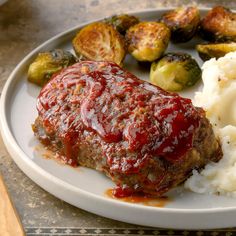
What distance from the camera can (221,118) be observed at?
5.03 m

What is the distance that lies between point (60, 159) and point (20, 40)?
2.32 meters

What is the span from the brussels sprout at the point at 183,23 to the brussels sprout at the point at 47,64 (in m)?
1.05

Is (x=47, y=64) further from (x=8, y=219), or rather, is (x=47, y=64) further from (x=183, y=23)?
(x=8, y=219)

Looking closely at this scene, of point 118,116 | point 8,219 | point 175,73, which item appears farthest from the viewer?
point 175,73

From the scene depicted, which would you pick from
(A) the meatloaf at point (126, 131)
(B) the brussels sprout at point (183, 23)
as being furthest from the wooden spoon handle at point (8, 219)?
(B) the brussels sprout at point (183, 23)

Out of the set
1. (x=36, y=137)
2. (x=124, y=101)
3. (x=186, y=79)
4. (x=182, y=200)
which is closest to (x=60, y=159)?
(x=36, y=137)

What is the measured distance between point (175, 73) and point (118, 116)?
4.19ft

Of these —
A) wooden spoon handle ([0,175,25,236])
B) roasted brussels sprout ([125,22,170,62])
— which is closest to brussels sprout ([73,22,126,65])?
roasted brussels sprout ([125,22,170,62])

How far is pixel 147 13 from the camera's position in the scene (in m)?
6.70

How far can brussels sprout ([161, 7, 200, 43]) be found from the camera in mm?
6160

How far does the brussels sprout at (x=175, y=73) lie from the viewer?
5605 mm

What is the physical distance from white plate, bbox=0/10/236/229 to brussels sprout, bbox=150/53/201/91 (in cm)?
110

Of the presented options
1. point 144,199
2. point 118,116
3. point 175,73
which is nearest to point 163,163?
point 144,199

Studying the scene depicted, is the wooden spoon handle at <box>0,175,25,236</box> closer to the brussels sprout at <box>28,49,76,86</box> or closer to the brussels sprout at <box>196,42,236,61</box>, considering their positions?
the brussels sprout at <box>28,49,76,86</box>
